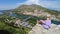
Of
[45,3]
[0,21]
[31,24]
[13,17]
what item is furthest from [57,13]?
[0,21]

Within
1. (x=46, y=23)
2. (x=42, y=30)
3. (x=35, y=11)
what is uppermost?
(x=35, y=11)

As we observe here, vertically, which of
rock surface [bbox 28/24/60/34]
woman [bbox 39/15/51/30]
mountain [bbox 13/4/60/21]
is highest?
mountain [bbox 13/4/60/21]

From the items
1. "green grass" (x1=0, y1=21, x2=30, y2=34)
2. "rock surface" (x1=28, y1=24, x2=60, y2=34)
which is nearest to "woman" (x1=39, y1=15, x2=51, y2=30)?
"rock surface" (x1=28, y1=24, x2=60, y2=34)

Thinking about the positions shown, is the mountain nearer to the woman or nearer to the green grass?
the woman

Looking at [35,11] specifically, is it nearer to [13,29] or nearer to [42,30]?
[42,30]

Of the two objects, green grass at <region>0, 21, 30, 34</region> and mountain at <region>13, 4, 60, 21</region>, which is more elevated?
mountain at <region>13, 4, 60, 21</region>

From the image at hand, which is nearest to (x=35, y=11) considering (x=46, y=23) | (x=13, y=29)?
(x=46, y=23)

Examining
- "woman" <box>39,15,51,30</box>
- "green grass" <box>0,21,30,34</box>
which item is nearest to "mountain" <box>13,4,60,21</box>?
"woman" <box>39,15,51,30</box>

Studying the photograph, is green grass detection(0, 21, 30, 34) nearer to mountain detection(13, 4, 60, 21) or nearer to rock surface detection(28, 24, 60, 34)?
rock surface detection(28, 24, 60, 34)
